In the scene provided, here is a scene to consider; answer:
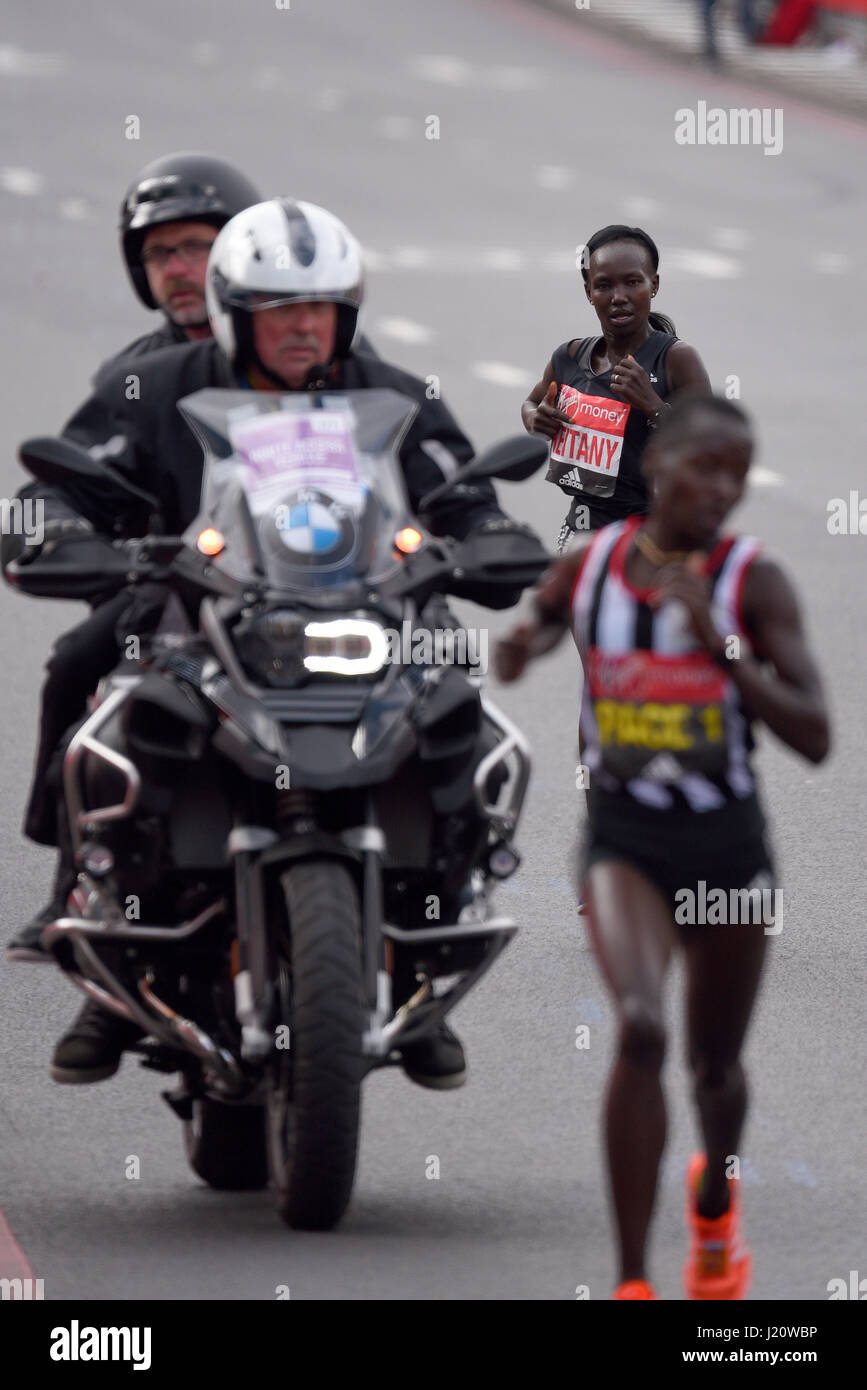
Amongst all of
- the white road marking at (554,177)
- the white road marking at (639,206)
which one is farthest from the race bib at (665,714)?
the white road marking at (554,177)

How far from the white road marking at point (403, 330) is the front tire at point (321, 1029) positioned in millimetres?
14657

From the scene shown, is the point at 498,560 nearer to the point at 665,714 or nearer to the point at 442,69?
the point at 665,714

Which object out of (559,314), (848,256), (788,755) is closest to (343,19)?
(848,256)

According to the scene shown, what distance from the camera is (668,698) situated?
5.41 metres

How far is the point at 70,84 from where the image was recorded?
33.1 m

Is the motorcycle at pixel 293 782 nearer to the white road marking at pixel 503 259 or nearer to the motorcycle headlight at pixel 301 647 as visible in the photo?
the motorcycle headlight at pixel 301 647

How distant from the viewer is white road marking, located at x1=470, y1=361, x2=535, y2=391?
18.9 m

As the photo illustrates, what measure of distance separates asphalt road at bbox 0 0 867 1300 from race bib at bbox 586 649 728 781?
3.74ft

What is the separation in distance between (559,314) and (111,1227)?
15558 millimetres

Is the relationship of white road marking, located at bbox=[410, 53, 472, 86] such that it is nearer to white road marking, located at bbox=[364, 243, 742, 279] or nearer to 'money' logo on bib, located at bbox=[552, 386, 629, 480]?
white road marking, located at bbox=[364, 243, 742, 279]
